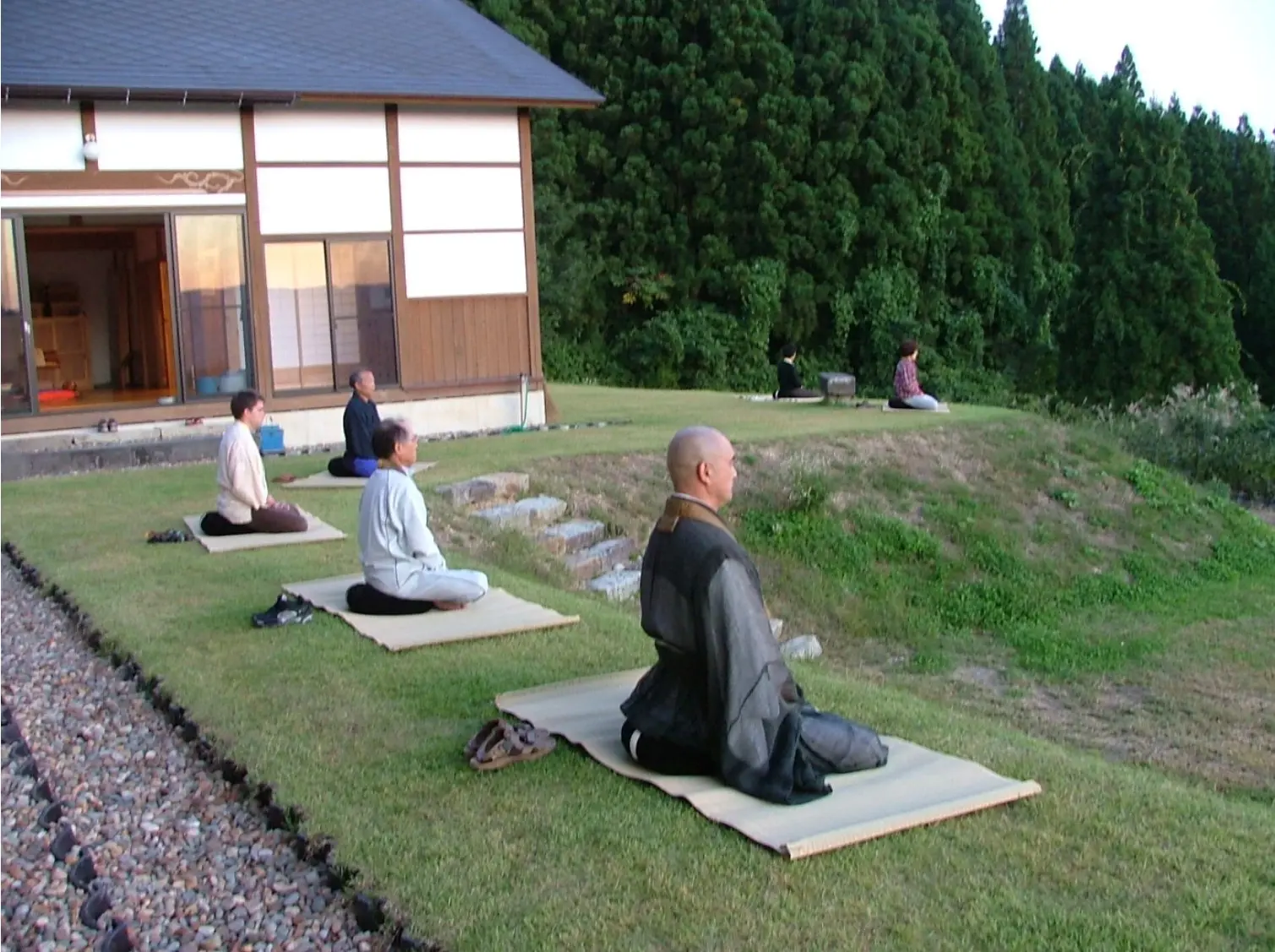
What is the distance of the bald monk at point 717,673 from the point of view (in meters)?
4.56

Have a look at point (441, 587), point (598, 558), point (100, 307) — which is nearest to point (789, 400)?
point (598, 558)

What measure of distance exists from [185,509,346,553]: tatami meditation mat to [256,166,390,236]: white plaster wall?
18.7 feet

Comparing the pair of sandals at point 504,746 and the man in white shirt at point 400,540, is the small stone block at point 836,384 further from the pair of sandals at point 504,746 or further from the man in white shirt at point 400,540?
the pair of sandals at point 504,746

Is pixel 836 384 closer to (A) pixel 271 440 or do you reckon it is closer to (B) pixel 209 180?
(A) pixel 271 440

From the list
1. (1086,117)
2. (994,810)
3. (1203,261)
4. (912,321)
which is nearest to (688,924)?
(994,810)

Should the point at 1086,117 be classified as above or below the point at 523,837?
above

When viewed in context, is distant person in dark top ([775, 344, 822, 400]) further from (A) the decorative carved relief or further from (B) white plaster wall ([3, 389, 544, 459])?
(A) the decorative carved relief

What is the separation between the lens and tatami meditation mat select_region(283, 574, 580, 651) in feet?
22.9

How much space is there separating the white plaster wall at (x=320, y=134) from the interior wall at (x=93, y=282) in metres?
5.58

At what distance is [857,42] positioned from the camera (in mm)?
27969

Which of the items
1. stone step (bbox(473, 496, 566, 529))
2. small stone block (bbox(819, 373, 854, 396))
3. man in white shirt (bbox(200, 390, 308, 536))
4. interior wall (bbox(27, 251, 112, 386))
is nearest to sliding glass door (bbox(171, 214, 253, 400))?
interior wall (bbox(27, 251, 112, 386))

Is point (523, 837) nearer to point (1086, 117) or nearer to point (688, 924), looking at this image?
point (688, 924)

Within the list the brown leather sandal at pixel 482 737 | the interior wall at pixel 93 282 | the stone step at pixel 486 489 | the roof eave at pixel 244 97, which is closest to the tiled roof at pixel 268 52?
the roof eave at pixel 244 97

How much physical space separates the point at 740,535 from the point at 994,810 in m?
7.58
